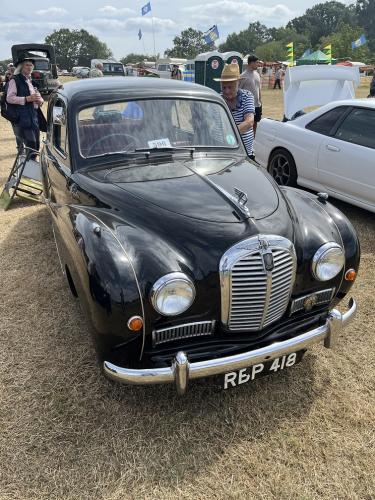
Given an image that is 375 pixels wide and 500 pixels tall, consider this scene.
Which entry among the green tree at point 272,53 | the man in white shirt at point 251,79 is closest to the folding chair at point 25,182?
the man in white shirt at point 251,79

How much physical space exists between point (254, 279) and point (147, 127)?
176 centimetres

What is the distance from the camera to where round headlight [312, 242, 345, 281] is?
104 inches

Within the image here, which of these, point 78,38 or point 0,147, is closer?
point 0,147

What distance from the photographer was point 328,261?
8.78 feet

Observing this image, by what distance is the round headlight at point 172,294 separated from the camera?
2.23 m

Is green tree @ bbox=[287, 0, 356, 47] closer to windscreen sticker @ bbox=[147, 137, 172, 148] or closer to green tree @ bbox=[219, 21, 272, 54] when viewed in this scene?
green tree @ bbox=[219, 21, 272, 54]

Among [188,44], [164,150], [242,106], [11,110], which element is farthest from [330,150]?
[188,44]

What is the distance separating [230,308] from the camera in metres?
2.42

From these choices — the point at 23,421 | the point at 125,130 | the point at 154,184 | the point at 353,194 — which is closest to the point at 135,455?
the point at 23,421

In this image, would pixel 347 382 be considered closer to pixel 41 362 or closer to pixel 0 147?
pixel 41 362

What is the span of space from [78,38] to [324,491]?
426 feet

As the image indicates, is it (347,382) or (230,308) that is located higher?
(230,308)

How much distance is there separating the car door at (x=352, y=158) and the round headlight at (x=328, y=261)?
283 cm

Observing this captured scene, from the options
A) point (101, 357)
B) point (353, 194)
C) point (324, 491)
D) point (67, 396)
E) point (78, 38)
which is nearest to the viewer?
point (324, 491)
